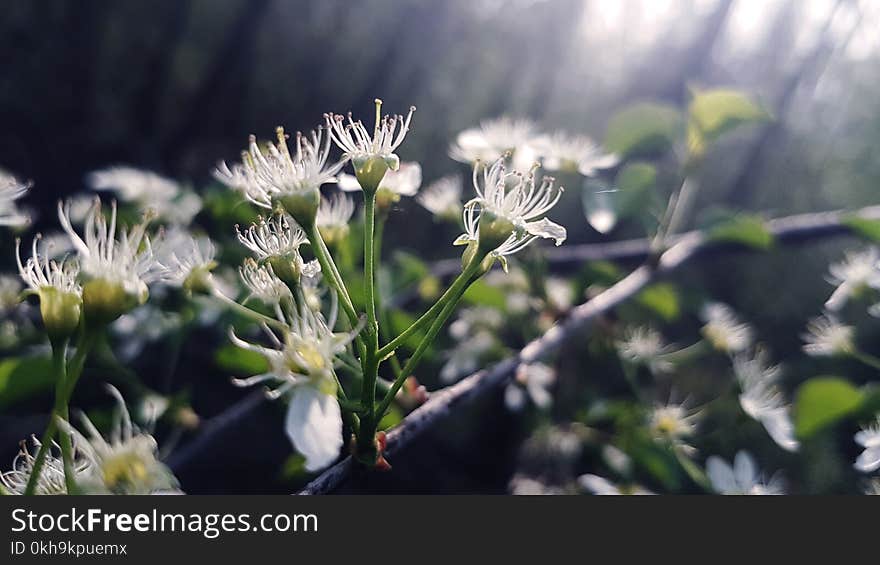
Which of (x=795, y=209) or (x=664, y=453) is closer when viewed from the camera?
(x=664, y=453)

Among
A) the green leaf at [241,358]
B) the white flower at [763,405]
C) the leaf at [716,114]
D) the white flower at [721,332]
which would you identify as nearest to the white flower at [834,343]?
the white flower at [763,405]

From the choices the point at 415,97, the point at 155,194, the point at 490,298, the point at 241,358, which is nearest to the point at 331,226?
the point at 241,358

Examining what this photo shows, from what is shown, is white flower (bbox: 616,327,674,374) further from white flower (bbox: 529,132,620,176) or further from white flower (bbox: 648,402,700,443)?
white flower (bbox: 529,132,620,176)

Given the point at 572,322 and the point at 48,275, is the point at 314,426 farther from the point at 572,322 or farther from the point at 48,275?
the point at 572,322

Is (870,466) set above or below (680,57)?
below

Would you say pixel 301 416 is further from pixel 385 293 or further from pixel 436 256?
pixel 436 256

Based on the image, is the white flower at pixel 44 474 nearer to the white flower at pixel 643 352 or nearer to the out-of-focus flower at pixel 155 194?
the out-of-focus flower at pixel 155 194

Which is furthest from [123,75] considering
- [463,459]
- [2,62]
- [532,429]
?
[532,429]
